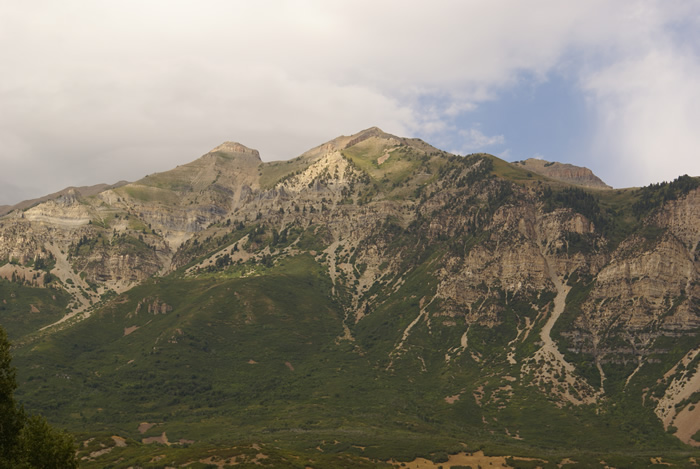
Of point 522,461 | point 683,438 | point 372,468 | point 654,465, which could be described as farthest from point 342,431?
point 683,438

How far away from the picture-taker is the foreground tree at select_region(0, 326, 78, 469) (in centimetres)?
5412

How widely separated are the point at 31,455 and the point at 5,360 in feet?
29.0

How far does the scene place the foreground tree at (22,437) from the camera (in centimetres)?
5412

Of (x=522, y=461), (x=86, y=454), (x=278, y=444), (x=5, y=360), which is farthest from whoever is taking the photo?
(x=278, y=444)

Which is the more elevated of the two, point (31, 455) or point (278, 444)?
point (31, 455)

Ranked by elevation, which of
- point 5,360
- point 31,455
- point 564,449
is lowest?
point 564,449

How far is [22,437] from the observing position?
5459 centimetres

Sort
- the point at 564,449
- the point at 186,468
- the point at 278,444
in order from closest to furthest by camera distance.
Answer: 1. the point at 186,468
2. the point at 278,444
3. the point at 564,449

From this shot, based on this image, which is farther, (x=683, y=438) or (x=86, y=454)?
(x=683, y=438)

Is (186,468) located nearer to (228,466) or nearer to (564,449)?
(228,466)

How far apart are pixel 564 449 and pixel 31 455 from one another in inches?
6951

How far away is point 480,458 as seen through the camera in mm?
170875

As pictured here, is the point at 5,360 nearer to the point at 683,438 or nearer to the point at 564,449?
the point at 564,449

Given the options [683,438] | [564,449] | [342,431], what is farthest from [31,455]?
[683,438]
